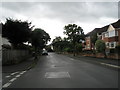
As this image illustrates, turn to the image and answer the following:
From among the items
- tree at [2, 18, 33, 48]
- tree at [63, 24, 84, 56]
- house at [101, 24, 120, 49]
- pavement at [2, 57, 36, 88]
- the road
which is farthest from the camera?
tree at [63, 24, 84, 56]

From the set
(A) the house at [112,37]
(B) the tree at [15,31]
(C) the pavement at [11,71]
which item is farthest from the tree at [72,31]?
(C) the pavement at [11,71]

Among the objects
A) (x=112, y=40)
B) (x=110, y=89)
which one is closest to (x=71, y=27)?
(x=112, y=40)

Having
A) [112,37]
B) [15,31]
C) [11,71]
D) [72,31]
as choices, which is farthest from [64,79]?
[72,31]

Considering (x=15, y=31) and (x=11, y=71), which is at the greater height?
(x=15, y=31)

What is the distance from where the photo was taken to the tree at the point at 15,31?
88.1ft

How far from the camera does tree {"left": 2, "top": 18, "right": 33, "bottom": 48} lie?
26.8 meters

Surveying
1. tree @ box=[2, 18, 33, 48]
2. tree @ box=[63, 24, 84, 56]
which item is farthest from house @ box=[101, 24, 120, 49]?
tree @ box=[2, 18, 33, 48]

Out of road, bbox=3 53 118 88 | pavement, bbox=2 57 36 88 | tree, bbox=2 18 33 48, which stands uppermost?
tree, bbox=2 18 33 48

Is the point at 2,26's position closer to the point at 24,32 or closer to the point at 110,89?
the point at 24,32

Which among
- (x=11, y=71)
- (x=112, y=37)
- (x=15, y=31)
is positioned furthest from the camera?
(x=112, y=37)

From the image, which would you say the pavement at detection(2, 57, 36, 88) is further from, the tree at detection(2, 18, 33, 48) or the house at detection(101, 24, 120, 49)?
the house at detection(101, 24, 120, 49)

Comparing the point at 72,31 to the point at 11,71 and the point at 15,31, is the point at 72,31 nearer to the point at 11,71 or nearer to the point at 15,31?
the point at 15,31

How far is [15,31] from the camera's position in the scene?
27.0 meters

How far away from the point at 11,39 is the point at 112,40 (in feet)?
104
